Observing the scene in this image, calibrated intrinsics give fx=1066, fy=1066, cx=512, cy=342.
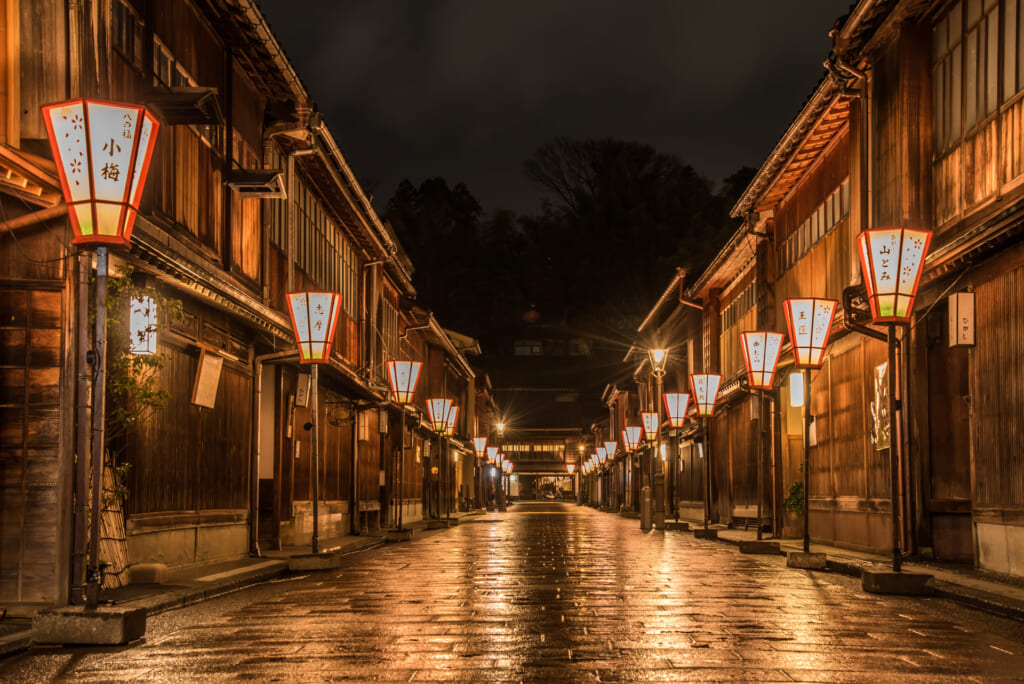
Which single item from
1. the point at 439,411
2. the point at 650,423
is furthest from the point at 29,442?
the point at 650,423

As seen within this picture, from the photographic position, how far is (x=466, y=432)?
7238 cm

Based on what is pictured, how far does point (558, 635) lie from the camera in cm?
993

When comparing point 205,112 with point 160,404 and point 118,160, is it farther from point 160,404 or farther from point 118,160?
point 118,160

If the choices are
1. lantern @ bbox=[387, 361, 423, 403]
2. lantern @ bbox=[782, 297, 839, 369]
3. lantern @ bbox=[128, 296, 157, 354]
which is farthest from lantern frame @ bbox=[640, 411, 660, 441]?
lantern @ bbox=[128, 296, 157, 354]

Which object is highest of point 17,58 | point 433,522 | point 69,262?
point 17,58

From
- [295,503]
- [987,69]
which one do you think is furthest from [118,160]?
[295,503]

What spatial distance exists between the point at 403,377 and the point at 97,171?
2003cm

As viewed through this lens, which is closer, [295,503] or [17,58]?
[17,58]

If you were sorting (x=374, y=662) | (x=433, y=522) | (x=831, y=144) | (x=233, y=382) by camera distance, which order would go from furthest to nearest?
(x=433, y=522) → (x=831, y=144) → (x=233, y=382) → (x=374, y=662)

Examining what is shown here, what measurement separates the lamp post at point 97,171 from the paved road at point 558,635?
5.39ft

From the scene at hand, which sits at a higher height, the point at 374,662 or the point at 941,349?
the point at 941,349

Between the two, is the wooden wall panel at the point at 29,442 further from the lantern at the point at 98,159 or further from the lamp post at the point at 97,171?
the lantern at the point at 98,159

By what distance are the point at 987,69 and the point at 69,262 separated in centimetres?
1327

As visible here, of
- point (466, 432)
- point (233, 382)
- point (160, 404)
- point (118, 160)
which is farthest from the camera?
point (466, 432)
